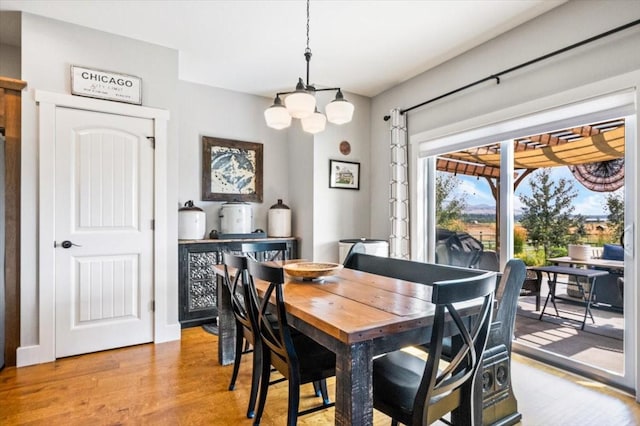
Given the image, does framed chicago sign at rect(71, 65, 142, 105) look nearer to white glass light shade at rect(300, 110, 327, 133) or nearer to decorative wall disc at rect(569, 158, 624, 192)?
white glass light shade at rect(300, 110, 327, 133)

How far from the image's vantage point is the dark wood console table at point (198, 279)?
3492 mm

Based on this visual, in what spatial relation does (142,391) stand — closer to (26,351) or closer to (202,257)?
(26,351)

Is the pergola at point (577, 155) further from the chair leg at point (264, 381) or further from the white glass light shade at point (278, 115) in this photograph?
the chair leg at point (264, 381)

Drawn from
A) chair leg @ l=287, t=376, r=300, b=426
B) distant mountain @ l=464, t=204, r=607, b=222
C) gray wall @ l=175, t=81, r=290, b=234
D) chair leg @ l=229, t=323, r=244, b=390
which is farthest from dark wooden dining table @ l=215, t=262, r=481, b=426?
gray wall @ l=175, t=81, r=290, b=234

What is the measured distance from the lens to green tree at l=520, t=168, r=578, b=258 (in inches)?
108

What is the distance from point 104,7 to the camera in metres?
2.57

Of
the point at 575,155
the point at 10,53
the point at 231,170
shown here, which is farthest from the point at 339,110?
the point at 10,53

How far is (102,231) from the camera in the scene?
292cm

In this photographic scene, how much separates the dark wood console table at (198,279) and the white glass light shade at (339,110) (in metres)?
2.07

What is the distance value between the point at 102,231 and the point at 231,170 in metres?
1.63

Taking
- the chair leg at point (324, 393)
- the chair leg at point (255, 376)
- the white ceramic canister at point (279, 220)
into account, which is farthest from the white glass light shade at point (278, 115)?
the white ceramic canister at point (279, 220)

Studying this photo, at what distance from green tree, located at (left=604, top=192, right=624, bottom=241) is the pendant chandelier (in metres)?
1.96

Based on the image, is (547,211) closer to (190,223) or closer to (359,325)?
(359,325)

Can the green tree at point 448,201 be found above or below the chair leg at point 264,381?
above
